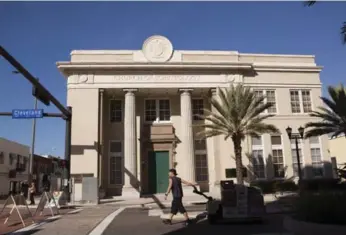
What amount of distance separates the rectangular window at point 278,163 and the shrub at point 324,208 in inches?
868

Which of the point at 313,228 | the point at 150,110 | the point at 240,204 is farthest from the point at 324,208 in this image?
the point at 150,110

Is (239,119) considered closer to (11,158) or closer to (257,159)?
(257,159)

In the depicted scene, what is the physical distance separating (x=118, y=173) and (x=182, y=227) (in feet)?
61.1

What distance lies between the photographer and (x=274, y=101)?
30.3 metres

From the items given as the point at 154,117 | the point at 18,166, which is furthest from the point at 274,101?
the point at 18,166

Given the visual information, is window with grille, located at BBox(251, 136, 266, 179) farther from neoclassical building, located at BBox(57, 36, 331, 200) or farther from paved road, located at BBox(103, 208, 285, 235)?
paved road, located at BBox(103, 208, 285, 235)

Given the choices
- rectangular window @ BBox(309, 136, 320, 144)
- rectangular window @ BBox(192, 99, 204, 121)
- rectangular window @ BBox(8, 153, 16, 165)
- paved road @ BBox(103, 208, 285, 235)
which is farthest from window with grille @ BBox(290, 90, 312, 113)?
rectangular window @ BBox(8, 153, 16, 165)

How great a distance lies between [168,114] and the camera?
101ft

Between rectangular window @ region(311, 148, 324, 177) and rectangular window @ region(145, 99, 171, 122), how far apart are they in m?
12.2

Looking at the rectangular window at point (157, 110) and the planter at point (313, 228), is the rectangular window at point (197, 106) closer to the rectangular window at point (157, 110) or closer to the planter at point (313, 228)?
the rectangular window at point (157, 110)

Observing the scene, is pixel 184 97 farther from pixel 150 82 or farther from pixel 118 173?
pixel 118 173

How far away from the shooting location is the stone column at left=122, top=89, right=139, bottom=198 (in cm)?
2678

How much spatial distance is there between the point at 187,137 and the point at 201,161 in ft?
9.88

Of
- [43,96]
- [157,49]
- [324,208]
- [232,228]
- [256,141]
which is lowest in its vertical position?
[232,228]
